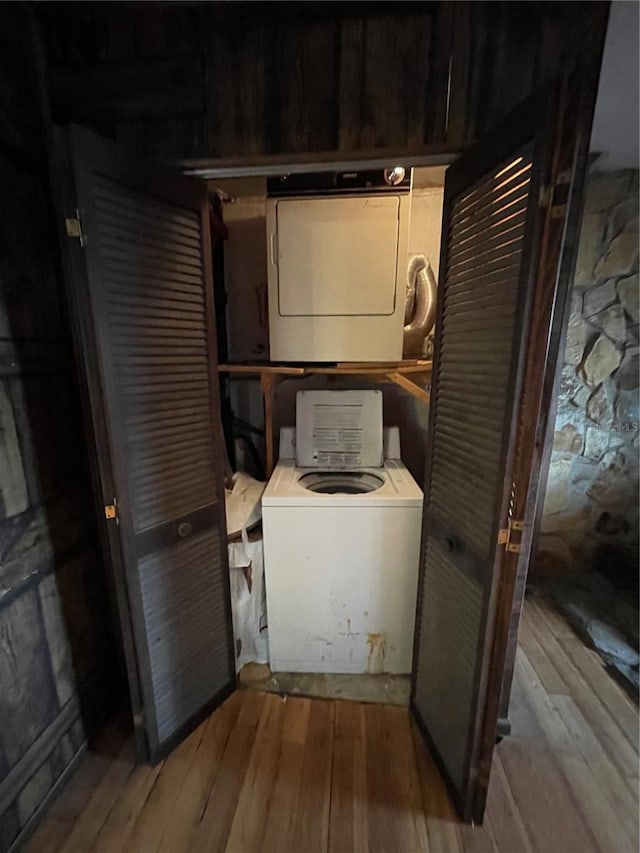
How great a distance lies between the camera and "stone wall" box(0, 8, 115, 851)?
1.14m

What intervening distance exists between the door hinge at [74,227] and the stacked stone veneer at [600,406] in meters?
2.46

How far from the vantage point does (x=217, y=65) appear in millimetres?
1194

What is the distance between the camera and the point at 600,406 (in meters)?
2.36

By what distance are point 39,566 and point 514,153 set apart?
5.88ft

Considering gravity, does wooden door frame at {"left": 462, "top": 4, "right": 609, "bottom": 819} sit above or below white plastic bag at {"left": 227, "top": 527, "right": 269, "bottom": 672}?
above

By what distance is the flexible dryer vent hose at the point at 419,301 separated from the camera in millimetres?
2104

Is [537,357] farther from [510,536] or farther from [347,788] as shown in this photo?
[347,788]

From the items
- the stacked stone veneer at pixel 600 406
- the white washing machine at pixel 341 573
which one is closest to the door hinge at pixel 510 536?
the white washing machine at pixel 341 573

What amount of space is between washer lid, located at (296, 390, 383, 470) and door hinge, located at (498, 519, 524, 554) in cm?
102

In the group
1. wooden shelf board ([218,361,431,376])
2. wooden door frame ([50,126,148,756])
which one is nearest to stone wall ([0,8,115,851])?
wooden door frame ([50,126,148,756])

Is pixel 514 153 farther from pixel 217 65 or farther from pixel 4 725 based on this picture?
pixel 4 725

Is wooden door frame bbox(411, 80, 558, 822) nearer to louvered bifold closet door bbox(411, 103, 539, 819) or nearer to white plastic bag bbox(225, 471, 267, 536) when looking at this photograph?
louvered bifold closet door bbox(411, 103, 539, 819)

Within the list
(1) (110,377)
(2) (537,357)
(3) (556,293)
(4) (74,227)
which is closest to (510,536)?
(2) (537,357)

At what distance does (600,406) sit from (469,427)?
5.52 ft
